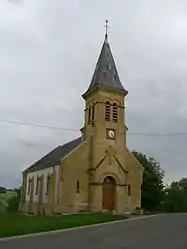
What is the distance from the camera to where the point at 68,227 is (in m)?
19.4

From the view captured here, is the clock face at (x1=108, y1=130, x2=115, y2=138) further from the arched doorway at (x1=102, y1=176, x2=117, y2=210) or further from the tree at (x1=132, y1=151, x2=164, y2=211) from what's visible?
the tree at (x1=132, y1=151, x2=164, y2=211)

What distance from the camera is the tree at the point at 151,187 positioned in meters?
52.2

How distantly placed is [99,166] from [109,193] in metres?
2.73

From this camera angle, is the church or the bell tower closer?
the church

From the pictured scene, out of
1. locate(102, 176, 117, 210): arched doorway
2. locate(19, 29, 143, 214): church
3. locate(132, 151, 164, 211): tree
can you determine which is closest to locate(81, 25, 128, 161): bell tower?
locate(19, 29, 143, 214): church

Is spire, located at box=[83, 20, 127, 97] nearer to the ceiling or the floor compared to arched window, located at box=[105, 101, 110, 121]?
nearer to the ceiling

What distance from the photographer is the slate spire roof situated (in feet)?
123

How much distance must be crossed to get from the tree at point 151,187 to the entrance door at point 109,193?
16287 millimetres

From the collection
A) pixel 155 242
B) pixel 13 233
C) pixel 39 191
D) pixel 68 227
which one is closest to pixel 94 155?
pixel 39 191

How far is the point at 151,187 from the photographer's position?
5331 cm

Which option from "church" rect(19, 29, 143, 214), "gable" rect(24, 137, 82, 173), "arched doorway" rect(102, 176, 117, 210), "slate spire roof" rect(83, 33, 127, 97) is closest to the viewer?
"church" rect(19, 29, 143, 214)

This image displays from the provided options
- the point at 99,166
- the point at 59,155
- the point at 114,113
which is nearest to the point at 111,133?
the point at 114,113

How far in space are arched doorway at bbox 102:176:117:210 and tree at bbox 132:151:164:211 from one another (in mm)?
16287

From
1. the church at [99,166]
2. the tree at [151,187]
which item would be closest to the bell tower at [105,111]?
the church at [99,166]
